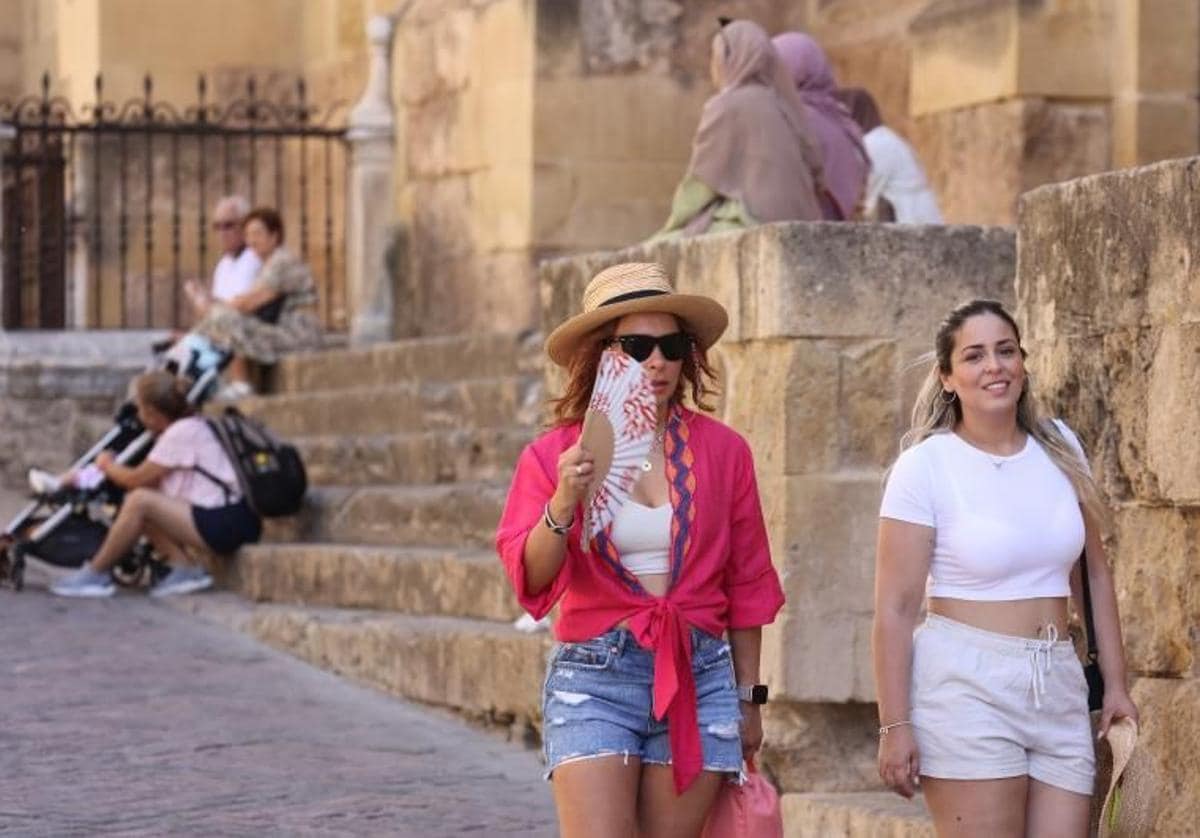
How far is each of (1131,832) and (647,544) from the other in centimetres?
104

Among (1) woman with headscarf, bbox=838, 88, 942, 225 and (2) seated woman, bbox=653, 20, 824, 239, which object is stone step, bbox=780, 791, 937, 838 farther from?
(1) woman with headscarf, bbox=838, 88, 942, 225

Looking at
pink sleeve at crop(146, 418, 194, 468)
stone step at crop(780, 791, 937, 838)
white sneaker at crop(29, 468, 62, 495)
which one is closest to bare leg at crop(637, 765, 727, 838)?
stone step at crop(780, 791, 937, 838)

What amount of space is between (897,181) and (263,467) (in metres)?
3.11

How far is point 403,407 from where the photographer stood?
43.2ft

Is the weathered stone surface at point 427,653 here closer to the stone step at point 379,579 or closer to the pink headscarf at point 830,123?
the stone step at point 379,579

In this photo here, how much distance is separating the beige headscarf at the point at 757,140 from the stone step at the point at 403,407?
6.68 ft

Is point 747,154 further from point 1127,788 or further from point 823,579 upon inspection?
point 1127,788

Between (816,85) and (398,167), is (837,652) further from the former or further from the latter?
(398,167)

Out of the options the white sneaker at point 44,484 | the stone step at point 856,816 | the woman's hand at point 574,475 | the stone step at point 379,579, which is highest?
the woman's hand at point 574,475

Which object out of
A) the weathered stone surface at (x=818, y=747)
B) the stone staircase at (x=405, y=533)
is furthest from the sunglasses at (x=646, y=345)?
the stone staircase at (x=405, y=533)

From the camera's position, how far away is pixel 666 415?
541 centimetres

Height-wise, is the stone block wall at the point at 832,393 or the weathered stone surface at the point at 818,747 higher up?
the stone block wall at the point at 832,393

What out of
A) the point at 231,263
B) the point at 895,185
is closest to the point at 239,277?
the point at 231,263

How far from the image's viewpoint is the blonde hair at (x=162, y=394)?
1261 centimetres
